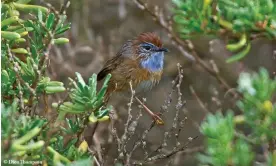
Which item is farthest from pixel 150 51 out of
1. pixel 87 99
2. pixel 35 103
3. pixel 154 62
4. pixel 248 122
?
pixel 248 122

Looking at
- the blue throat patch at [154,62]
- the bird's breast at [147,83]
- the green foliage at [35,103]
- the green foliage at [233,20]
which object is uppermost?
the green foliage at [233,20]

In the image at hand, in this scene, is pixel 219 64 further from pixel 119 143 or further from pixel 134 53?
pixel 119 143

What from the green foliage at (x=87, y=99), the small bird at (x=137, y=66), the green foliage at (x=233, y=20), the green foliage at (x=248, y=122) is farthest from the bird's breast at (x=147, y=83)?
the green foliage at (x=248, y=122)

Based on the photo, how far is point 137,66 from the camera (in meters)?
5.45

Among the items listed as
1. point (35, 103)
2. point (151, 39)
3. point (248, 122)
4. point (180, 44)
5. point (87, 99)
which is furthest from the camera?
point (180, 44)

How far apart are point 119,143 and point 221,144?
45.4 inches

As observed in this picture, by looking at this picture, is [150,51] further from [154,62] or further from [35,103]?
[35,103]

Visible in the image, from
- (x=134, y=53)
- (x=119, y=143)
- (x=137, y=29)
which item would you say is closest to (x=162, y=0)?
(x=137, y=29)

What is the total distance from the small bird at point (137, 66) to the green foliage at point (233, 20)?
9.28ft

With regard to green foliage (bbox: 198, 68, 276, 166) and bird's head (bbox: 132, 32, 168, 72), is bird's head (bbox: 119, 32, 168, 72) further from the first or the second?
green foliage (bbox: 198, 68, 276, 166)

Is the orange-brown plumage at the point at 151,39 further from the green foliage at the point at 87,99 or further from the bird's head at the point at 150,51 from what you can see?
the green foliage at the point at 87,99

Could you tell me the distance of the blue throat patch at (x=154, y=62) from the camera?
543 cm

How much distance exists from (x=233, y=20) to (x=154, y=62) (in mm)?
3392

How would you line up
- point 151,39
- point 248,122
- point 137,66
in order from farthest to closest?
point 151,39
point 137,66
point 248,122
